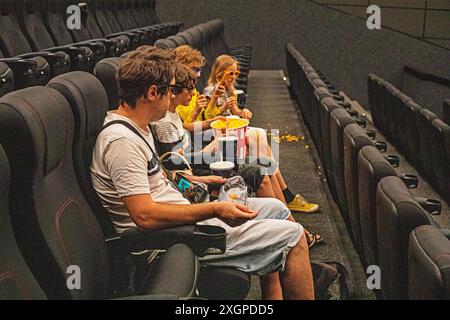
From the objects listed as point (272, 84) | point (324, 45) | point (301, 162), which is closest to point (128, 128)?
point (301, 162)

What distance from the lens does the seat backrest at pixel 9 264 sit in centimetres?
43

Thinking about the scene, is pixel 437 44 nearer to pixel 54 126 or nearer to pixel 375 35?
pixel 375 35

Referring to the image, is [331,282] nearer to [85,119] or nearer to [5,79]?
[85,119]

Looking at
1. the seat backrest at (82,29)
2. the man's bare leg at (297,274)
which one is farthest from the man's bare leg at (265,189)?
the seat backrest at (82,29)

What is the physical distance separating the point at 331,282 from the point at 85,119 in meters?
0.41

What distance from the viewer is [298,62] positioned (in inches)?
77.4

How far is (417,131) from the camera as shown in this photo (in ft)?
5.09

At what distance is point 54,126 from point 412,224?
0.32 metres

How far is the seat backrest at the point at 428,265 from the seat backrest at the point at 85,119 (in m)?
0.34

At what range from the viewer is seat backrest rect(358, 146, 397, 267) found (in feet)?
1.99

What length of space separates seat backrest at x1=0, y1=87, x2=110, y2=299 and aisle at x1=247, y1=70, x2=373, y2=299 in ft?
1.18

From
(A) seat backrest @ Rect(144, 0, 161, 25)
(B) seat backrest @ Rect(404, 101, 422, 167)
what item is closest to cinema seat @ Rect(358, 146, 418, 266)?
(B) seat backrest @ Rect(404, 101, 422, 167)

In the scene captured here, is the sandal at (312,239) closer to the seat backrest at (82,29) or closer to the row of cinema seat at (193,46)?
the row of cinema seat at (193,46)

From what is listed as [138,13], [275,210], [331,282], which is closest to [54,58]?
[275,210]
